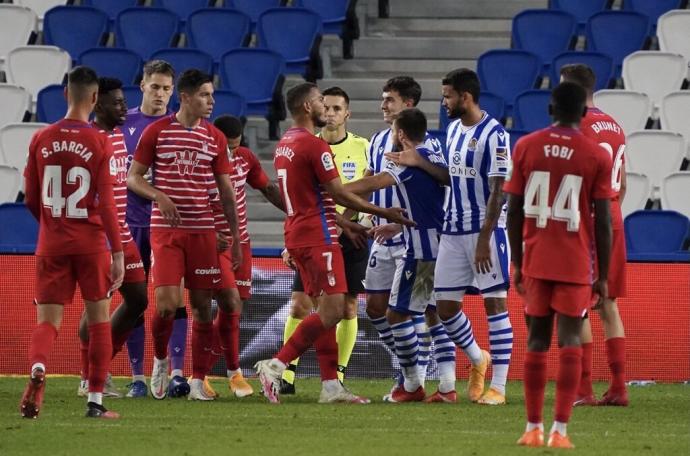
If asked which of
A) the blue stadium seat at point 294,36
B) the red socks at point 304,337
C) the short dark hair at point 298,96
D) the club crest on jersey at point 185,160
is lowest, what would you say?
the red socks at point 304,337

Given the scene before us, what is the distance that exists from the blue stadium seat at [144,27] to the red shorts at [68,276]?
9010 millimetres

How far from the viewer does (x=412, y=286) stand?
10.8 metres

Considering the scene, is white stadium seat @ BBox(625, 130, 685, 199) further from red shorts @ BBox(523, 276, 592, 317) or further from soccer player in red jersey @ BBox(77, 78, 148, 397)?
red shorts @ BBox(523, 276, 592, 317)

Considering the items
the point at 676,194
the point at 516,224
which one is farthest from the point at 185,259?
the point at 676,194

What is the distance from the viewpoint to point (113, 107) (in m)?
10.7

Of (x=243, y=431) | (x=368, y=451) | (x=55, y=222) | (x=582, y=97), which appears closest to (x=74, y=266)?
(x=55, y=222)

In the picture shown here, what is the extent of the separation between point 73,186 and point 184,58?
791cm

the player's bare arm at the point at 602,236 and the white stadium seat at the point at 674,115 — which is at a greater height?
the white stadium seat at the point at 674,115

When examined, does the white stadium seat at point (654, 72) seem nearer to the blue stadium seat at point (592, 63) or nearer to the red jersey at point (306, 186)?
the blue stadium seat at point (592, 63)

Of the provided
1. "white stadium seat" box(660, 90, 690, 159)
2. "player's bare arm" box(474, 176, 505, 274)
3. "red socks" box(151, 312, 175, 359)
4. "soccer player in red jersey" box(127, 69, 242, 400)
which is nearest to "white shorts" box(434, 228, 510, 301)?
"player's bare arm" box(474, 176, 505, 274)

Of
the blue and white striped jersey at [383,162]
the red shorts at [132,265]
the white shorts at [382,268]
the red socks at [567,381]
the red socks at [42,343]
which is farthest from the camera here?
the white shorts at [382,268]

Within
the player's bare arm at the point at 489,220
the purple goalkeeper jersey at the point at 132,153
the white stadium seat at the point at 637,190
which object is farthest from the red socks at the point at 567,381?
the white stadium seat at the point at 637,190

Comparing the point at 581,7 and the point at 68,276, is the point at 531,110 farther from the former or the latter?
the point at 68,276

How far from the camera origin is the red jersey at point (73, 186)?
29.6ft
